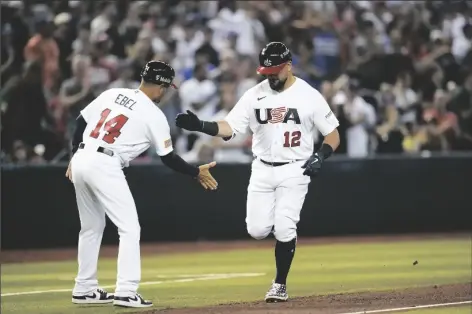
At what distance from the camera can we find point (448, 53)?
722 inches

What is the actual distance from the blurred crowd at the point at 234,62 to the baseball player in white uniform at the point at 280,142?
5.87m

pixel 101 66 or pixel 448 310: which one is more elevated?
pixel 101 66

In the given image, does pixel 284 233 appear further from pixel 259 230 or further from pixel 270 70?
pixel 270 70

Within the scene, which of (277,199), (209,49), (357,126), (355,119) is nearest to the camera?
(277,199)

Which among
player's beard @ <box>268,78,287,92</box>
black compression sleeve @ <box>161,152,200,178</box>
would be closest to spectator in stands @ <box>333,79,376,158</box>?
player's beard @ <box>268,78,287,92</box>

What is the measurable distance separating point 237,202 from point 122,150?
23.1 ft

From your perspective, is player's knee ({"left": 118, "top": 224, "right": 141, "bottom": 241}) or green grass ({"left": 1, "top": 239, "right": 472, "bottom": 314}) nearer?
player's knee ({"left": 118, "top": 224, "right": 141, "bottom": 241})

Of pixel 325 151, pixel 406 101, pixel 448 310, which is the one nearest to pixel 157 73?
pixel 325 151

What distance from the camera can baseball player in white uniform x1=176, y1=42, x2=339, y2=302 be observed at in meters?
8.76

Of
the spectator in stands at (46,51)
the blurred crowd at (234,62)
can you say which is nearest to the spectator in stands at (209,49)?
the blurred crowd at (234,62)

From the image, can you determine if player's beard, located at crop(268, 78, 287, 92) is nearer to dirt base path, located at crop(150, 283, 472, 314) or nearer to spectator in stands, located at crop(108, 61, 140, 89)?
dirt base path, located at crop(150, 283, 472, 314)

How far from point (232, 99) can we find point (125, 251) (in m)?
7.44

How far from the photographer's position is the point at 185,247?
14.8 m

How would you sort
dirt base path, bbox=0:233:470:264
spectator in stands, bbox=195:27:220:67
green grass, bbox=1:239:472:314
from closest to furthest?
green grass, bbox=1:239:472:314 → dirt base path, bbox=0:233:470:264 → spectator in stands, bbox=195:27:220:67
